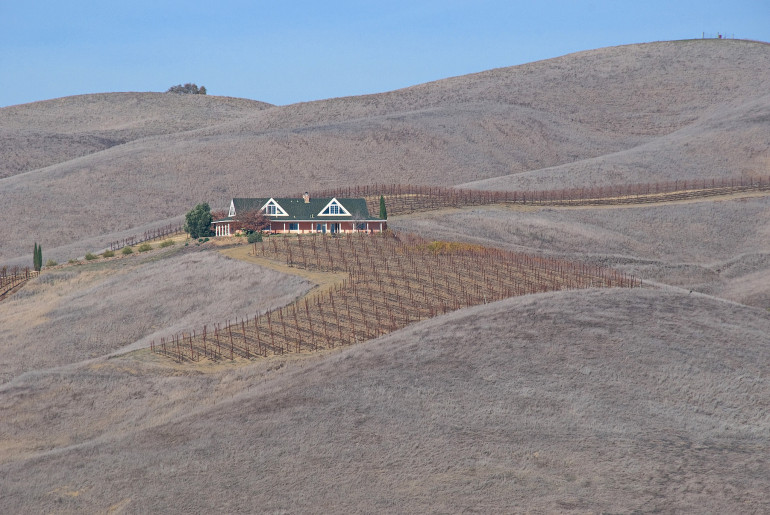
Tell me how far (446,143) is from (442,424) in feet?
400

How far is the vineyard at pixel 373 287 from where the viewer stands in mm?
48125

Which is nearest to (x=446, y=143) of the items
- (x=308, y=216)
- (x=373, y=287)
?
(x=308, y=216)

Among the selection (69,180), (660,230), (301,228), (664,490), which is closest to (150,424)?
(664,490)

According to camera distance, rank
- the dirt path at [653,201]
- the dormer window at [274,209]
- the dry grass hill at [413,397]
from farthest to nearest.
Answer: the dirt path at [653,201], the dormer window at [274,209], the dry grass hill at [413,397]

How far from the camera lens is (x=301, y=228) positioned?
267 ft

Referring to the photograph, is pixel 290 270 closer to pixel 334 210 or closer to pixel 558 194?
pixel 334 210

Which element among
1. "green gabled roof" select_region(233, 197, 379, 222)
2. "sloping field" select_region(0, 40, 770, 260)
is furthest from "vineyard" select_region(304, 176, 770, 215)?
"green gabled roof" select_region(233, 197, 379, 222)

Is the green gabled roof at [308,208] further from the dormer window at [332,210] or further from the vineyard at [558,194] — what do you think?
the vineyard at [558,194]

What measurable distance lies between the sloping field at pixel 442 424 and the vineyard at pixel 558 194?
53.8m

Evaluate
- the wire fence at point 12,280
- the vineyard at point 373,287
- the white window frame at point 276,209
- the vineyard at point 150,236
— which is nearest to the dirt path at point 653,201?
the white window frame at point 276,209

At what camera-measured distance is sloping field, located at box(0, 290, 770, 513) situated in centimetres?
3012

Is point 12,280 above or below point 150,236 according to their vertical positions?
below

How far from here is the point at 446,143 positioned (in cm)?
15362

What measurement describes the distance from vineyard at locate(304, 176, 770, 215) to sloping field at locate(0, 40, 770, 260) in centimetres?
605
